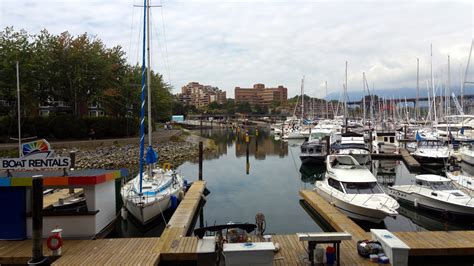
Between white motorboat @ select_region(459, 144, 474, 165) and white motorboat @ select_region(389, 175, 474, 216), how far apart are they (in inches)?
821

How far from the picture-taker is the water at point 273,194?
2064 centimetres

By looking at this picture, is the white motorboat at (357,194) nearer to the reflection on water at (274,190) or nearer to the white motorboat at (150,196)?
the reflection on water at (274,190)

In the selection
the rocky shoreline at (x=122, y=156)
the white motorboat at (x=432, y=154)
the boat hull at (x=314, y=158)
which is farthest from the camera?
the boat hull at (x=314, y=158)

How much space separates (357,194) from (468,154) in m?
27.4

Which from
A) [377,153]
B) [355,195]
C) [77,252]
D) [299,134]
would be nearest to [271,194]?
[355,195]

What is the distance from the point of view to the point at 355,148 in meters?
41.7

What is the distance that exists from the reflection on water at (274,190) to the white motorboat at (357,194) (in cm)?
107

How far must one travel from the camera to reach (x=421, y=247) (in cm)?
1359

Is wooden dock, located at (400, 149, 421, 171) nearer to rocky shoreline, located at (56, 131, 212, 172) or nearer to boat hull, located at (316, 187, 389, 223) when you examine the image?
boat hull, located at (316, 187, 389, 223)

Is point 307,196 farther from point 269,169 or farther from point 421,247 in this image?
point 269,169

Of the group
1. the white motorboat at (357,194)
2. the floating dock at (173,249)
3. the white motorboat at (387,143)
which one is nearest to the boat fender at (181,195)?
the floating dock at (173,249)

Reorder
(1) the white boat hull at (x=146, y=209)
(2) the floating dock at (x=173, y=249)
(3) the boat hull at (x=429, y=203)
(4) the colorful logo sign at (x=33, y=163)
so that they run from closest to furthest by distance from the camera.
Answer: (2) the floating dock at (x=173, y=249), (4) the colorful logo sign at (x=33, y=163), (1) the white boat hull at (x=146, y=209), (3) the boat hull at (x=429, y=203)

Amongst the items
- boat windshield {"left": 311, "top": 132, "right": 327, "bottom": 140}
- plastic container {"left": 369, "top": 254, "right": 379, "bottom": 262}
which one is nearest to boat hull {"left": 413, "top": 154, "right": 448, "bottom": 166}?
boat windshield {"left": 311, "top": 132, "right": 327, "bottom": 140}

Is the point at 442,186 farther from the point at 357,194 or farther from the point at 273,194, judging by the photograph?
the point at 273,194
